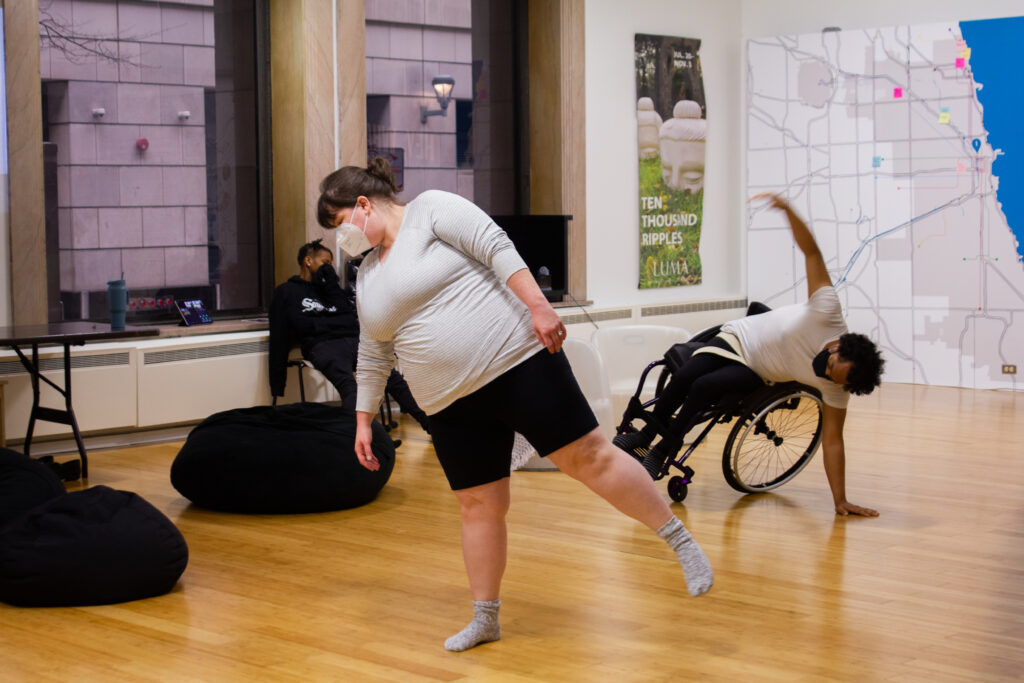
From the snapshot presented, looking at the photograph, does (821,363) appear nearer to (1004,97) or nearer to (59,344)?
(59,344)

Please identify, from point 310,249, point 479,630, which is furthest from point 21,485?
point 310,249

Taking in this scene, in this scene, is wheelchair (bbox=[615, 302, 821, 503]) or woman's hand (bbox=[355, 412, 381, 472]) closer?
woman's hand (bbox=[355, 412, 381, 472])

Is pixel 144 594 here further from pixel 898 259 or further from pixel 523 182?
pixel 898 259

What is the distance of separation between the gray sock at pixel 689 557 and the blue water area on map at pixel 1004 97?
6119mm

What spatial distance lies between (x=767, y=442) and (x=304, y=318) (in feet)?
8.90

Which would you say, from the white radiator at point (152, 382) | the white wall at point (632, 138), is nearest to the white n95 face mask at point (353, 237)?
the white radiator at point (152, 382)

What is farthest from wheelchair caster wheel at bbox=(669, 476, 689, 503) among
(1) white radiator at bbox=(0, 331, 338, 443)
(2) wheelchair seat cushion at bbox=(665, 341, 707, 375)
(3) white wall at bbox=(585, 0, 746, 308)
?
(3) white wall at bbox=(585, 0, 746, 308)

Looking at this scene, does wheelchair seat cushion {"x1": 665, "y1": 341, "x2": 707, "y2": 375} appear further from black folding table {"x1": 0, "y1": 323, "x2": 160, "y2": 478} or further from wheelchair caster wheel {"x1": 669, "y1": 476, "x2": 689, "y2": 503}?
black folding table {"x1": 0, "y1": 323, "x2": 160, "y2": 478}

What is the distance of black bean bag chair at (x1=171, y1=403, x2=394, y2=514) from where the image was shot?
485 centimetres

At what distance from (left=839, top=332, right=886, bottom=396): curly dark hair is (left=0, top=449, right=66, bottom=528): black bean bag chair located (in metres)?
2.87

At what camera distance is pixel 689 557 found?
320 cm

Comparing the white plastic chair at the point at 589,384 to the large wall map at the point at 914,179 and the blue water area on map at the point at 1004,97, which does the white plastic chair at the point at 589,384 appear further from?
the blue water area on map at the point at 1004,97

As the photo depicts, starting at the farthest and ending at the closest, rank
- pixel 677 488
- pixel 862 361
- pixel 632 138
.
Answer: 1. pixel 632 138
2. pixel 677 488
3. pixel 862 361

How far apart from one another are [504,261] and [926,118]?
656 centimetres
